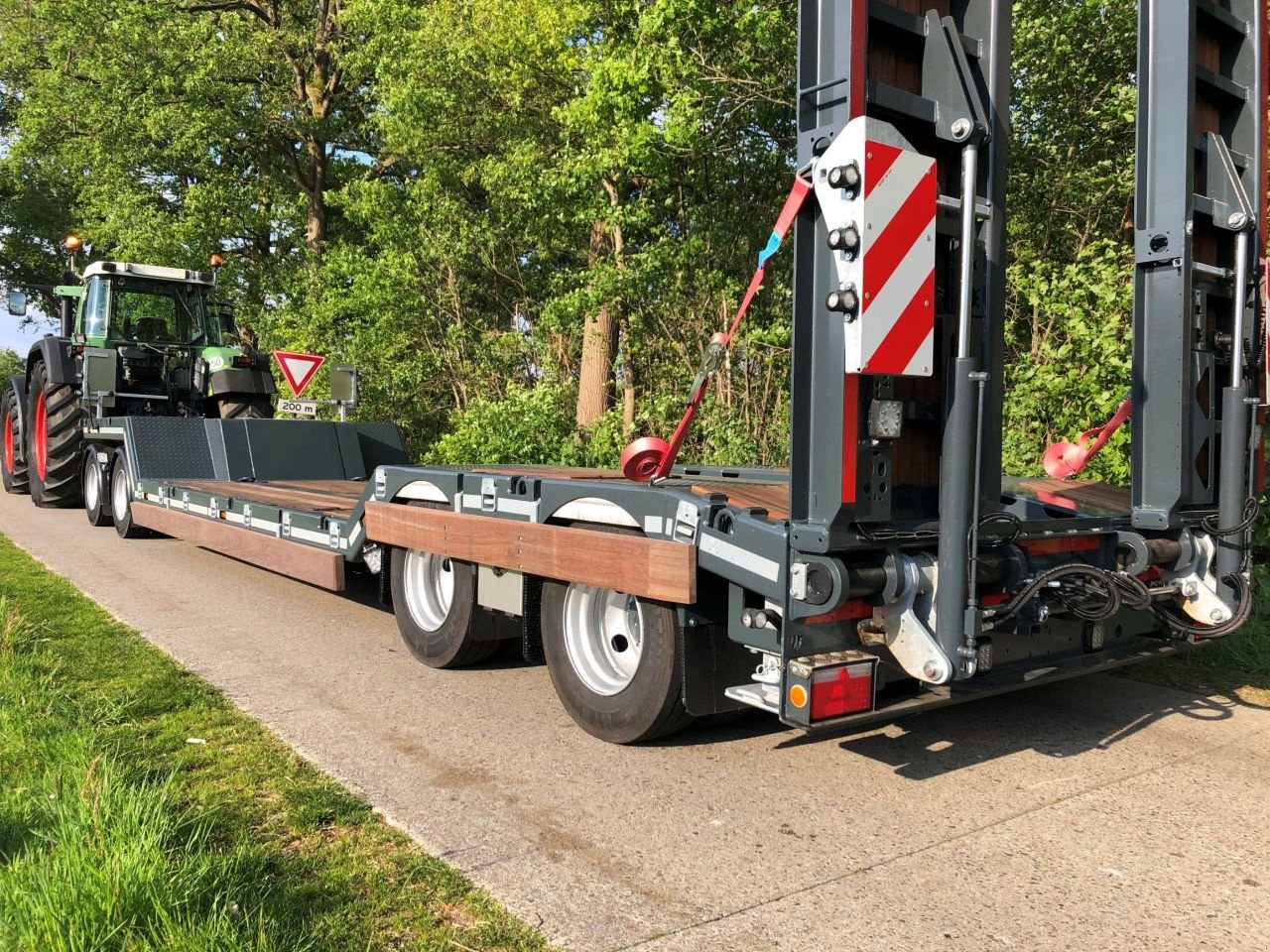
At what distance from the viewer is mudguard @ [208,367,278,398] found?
11.3 m

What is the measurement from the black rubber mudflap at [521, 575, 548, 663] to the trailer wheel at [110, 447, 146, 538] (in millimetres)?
6942

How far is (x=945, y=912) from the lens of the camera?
277 centimetres

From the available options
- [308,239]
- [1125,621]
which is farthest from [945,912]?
[308,239]

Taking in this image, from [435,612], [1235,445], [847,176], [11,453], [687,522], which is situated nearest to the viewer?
[847,176]

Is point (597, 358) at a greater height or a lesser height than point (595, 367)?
greater

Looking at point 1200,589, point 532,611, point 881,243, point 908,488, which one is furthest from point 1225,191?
point 532,611

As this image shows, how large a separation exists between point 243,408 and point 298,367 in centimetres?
180

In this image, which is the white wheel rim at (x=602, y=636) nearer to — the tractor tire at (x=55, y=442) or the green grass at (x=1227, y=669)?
the green grass at (x=1227, y=669)

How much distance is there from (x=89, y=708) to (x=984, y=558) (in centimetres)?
375

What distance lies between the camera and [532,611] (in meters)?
4.61

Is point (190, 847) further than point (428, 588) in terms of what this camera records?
No

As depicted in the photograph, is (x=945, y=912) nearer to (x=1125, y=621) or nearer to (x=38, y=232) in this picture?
(x=1125, y=621)

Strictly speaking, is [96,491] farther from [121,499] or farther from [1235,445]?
[1235,445]

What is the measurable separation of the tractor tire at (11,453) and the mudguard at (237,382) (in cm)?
532
